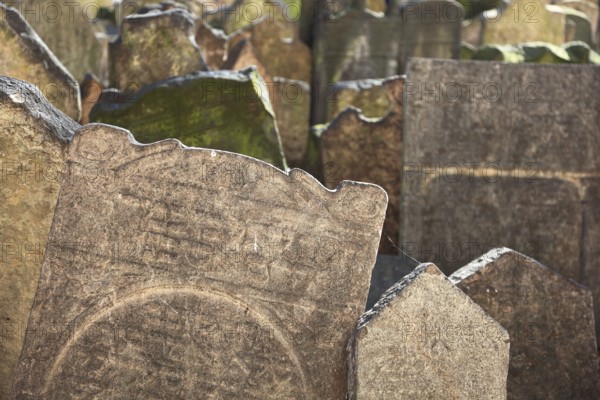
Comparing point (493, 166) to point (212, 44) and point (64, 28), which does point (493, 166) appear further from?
point (212, 44)

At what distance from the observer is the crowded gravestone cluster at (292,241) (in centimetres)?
264

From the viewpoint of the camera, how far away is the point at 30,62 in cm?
420

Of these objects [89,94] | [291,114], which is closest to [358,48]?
[291,114]

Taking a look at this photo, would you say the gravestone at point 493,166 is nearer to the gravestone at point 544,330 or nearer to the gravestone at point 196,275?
the gravestone at point 544,330

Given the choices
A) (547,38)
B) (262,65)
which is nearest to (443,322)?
(262,65)

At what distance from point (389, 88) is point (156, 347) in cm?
291

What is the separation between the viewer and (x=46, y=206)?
289 cm

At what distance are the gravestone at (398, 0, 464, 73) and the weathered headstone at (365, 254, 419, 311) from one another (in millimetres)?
4350

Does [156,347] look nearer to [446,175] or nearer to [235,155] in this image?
[235,155]

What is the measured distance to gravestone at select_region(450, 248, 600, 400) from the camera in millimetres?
3232

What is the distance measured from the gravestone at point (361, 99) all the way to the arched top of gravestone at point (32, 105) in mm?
3382

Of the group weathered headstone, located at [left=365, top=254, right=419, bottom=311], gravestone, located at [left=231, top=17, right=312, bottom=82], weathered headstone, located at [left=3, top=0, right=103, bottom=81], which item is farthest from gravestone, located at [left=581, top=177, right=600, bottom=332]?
gravestone, located at [left=231, top=17, right=312, bottom=82]

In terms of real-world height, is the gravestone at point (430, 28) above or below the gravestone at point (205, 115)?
above

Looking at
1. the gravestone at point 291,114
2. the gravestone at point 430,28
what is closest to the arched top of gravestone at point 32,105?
the gravestone at point 291,114
